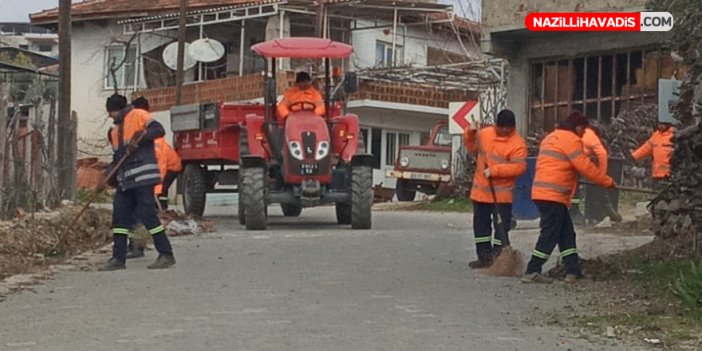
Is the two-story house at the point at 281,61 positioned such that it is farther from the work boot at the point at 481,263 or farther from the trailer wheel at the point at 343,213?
the work boot at the point at 481,263

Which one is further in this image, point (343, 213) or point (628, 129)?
point (628, 129)

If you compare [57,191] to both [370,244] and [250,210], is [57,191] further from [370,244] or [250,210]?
[370,244]

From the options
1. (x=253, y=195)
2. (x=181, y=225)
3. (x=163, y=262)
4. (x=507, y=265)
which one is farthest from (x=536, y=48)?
(x=163, y=262)

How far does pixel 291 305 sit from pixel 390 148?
3259 centimetres

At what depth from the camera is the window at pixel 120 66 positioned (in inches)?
1771

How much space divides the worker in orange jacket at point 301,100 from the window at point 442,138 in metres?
14.7

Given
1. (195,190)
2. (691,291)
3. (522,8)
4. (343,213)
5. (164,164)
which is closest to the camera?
(691,291)

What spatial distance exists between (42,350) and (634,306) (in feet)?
14.9

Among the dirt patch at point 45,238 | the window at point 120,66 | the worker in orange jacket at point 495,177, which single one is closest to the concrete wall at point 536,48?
the dirt patch at point 45,238

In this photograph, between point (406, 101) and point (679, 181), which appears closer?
point (679, 181)

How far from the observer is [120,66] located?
1763 inches

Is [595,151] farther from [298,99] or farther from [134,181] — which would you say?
[298,99]

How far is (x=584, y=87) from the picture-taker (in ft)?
84.9

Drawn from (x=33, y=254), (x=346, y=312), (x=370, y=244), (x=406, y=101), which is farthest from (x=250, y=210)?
(x=406, y=101)
